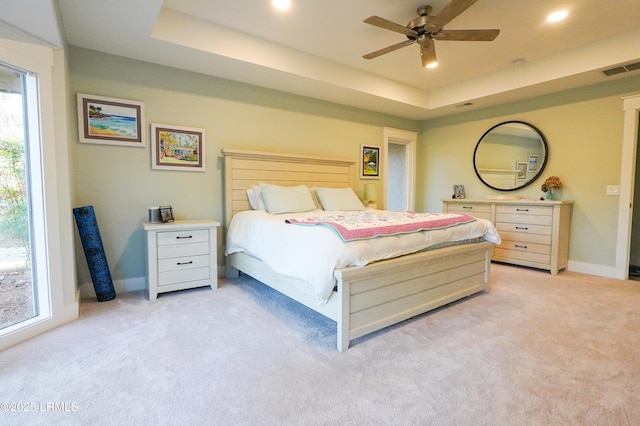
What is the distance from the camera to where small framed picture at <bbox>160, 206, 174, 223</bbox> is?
3043 millimetres

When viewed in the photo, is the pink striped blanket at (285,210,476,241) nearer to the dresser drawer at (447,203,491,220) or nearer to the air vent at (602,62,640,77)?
the dresser drawer at (447,203,491,220)

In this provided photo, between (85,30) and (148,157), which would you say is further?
(148,157)

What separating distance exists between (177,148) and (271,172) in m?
1.09

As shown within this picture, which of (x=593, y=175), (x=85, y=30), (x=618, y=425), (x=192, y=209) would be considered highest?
(x=85, y=30)

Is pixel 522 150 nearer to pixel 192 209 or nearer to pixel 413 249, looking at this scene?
pixel 413 249

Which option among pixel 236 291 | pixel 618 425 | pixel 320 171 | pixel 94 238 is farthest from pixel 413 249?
pixel 94 238

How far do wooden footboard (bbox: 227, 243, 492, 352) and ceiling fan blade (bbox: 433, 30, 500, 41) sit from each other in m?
1.73

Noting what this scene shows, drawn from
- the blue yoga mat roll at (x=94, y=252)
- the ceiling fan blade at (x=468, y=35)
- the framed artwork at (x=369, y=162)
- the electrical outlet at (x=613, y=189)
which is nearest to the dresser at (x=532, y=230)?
the electrical outlet at (x=613, y=189)

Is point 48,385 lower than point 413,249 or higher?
lower

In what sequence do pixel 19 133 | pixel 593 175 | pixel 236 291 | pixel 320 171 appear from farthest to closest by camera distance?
pixel 320 171, pixel 593 175, pixel 236 291, pixel 19 133

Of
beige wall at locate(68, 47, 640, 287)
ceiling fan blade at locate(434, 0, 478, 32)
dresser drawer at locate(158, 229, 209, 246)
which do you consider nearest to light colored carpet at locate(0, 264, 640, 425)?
dresser drawer at locate(158, 229, 209, 246)

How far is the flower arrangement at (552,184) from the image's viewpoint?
160 inches

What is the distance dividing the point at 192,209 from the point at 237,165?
0.71 metres

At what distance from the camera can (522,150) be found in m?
4.45
